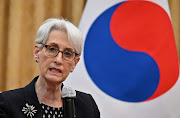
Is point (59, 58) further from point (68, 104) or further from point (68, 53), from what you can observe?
point (68, 104)

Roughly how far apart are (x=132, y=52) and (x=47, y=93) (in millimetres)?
1127

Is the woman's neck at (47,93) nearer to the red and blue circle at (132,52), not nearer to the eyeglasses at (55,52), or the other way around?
the eyeglasses at (55,52)

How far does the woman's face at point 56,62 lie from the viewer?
143cm

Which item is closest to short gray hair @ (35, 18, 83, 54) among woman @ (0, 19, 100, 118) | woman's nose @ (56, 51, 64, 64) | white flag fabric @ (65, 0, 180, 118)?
woman @ (0, 19, 100, 118)

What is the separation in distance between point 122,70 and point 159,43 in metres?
0.47

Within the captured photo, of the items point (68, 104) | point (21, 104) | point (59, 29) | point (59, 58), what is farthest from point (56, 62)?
point (68, 104)

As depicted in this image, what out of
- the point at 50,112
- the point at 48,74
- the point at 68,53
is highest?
the point at 68,53

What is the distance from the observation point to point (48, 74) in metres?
1.43

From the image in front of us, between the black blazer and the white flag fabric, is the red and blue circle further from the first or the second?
the black blazer

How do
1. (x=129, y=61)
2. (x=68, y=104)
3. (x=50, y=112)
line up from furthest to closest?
(x=129, y=61), (x=50, y=112), (x=68, y=104)

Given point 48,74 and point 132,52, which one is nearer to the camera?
point 48,74

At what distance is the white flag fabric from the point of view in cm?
234

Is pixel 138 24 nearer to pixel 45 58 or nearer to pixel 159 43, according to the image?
pixel 159 43

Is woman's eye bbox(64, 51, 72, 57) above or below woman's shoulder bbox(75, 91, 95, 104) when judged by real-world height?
above
